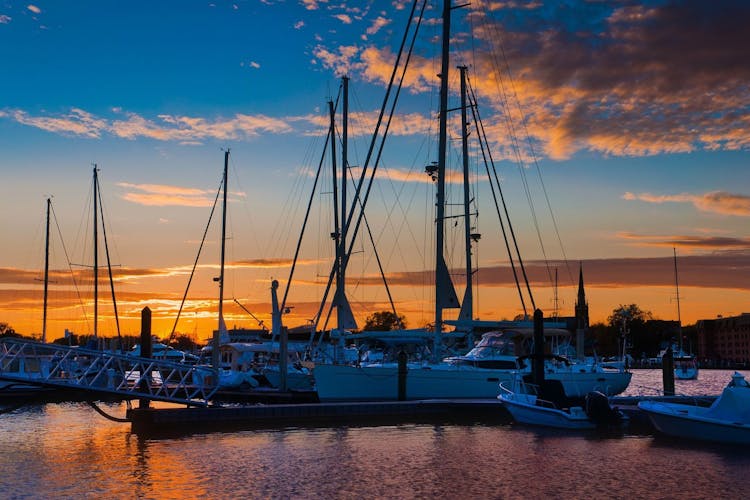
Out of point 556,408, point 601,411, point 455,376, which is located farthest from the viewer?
point 455,376

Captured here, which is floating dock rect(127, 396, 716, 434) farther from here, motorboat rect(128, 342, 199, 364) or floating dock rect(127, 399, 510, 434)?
motorboat rect(128, 342, 199, 364)

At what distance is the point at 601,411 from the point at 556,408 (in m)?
1.85

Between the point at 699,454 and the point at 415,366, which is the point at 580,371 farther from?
the point at 699,454

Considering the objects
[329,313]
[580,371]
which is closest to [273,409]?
[329,313]

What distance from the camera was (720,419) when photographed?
2800 cm

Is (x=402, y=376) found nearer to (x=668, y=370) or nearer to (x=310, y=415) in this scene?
(x=310, y=415)

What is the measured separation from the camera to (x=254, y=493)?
2012 centimetres

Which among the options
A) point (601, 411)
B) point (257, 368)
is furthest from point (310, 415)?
point (257, 368)

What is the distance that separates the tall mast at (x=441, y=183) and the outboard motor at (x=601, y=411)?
9976mm

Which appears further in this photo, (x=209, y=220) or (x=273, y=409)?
(x=209, y=220)

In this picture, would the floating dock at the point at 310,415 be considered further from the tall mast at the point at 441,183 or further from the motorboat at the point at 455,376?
the tall mast at the point at 441,183

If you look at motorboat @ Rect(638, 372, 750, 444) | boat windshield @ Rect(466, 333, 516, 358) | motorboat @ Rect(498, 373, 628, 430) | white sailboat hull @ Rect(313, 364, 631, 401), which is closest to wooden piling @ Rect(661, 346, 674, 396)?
white sailboat hull @ Rect(313, 364, 631, 401)

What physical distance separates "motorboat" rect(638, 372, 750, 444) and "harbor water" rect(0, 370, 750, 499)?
0.52 meters

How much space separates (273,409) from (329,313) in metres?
13.2
